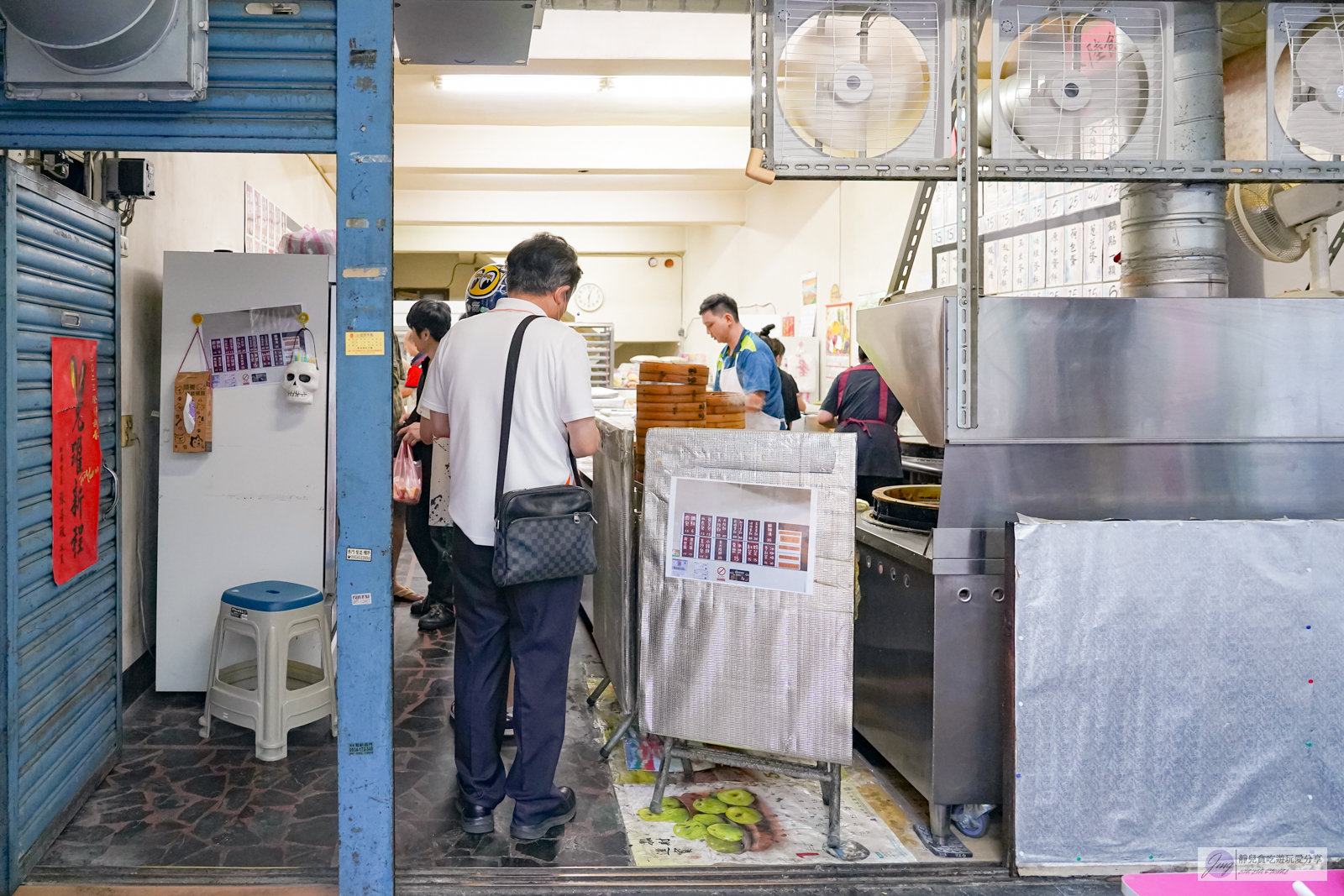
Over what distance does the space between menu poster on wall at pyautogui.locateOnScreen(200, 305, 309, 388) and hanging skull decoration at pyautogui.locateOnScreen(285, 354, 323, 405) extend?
0.05 meters

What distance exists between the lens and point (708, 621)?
2.81 meters

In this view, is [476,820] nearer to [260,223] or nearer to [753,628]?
[753,628]

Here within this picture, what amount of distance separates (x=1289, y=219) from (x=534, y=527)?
108 inches

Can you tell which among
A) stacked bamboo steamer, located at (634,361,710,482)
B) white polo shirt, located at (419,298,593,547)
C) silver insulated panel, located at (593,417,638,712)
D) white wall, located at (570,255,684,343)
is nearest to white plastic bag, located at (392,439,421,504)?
silver insulated panel, located at (593,417,638,712)

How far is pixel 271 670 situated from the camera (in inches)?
128

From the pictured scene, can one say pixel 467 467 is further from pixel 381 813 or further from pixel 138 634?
pixel 138 634

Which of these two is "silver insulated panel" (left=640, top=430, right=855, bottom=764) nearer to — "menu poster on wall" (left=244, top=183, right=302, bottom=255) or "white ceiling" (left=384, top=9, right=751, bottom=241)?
"white ceiling" (left=384, top=9, right=751, bottom=241)

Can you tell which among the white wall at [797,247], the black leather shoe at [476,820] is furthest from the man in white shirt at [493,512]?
the white wall at [797,247]

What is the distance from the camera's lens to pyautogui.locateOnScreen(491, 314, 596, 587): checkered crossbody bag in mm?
2488

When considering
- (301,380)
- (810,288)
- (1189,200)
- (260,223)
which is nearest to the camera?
(1189,200)

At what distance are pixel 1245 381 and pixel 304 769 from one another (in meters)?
3.36

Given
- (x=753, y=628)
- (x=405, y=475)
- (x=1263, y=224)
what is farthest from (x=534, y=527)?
(x=1263, y=224)

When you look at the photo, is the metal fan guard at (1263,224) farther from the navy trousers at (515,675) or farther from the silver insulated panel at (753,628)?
the navy trousers at (515,675)

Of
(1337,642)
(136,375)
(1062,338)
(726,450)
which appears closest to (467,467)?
(726,450)
